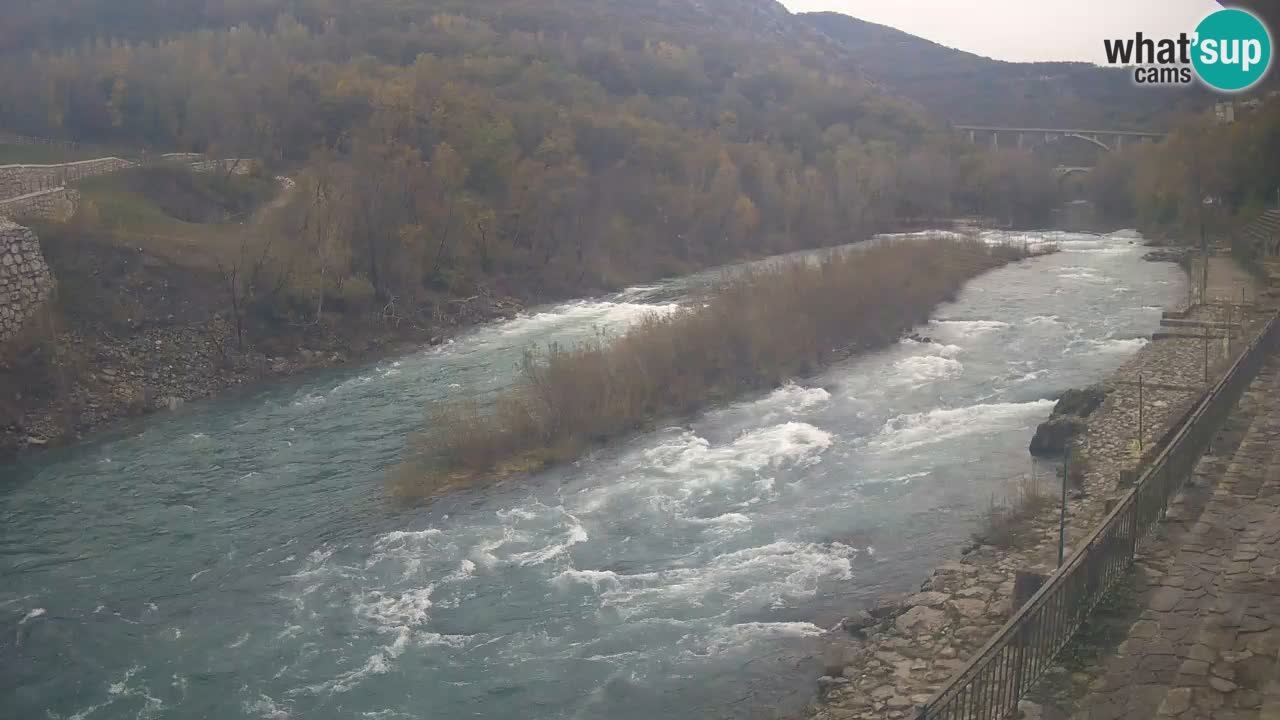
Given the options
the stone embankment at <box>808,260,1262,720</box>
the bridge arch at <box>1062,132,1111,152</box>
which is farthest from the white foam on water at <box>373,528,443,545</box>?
the bridge arch at <box>1062,132,1111,152</box>

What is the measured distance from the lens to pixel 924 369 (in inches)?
1057

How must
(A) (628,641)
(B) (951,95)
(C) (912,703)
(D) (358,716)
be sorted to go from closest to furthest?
1. (C) (912,703)
2. (D) (358,716)
3. (A) (628,641)
4. (B) (951,95)

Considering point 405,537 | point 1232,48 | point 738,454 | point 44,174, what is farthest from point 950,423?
point 44,174

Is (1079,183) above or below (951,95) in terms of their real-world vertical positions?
below

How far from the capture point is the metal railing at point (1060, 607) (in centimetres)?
754

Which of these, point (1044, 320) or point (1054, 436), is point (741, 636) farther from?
point (1044, 320)

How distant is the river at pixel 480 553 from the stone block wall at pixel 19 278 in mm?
5193

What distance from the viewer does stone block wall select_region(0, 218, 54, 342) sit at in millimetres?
26875

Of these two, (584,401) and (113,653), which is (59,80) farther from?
(113,653)

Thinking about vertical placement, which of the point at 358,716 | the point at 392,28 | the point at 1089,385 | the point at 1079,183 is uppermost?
the point at 392,28

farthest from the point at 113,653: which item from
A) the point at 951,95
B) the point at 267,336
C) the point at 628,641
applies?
the point at 951,95

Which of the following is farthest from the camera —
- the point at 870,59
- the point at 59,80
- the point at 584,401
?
the point at 870,59

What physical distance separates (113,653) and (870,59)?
545ft

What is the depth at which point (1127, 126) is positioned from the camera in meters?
91.6
